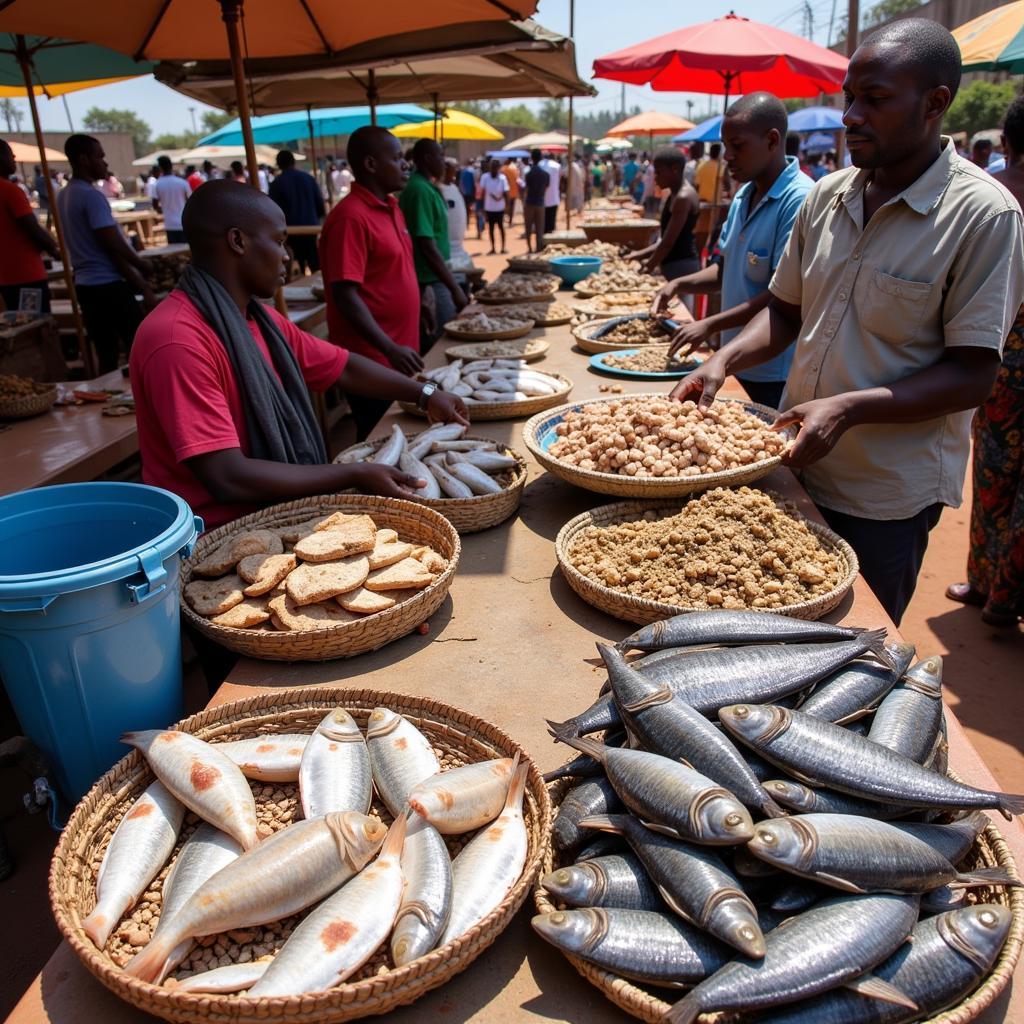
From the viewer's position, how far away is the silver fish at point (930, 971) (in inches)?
39.3

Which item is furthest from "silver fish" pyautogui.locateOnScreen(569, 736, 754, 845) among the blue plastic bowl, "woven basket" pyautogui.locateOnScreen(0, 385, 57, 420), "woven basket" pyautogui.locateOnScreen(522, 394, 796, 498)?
the blue plastic bowl

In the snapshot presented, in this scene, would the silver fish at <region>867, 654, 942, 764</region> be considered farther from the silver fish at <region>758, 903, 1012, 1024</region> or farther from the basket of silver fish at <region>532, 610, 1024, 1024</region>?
the silver fish at <region>758, 903, 1012, 1024</region>

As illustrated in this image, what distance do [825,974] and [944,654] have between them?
356 centimetres

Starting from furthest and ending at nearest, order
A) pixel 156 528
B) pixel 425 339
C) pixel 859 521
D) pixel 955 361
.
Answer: pixel 425 339 → pixel 859 521 → pixel 955 361 → pixel 156 528

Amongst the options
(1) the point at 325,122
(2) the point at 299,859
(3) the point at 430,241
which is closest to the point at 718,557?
(2) the point at 299,859

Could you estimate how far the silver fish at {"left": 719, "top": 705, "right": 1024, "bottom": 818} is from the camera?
46.8 inches

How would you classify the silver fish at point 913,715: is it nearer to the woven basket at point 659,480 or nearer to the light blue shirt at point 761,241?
the woven basket at point 659,480

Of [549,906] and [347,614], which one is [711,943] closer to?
[549,906]

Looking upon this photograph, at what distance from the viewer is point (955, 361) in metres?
2.21

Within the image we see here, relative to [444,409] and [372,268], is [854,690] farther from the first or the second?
[372,268]

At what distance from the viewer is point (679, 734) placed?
128cm

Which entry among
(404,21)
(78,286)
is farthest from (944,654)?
(78,286)

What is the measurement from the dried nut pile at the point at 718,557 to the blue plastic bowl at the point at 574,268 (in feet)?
17.2

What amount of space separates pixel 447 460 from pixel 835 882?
80.6 inches
